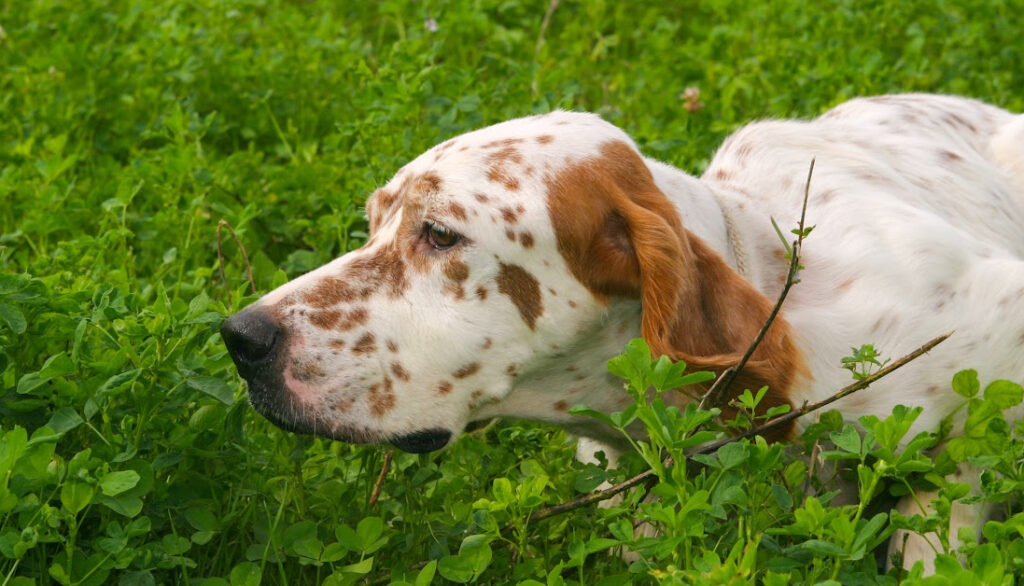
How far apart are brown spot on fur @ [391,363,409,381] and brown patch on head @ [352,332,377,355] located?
6 centimetres

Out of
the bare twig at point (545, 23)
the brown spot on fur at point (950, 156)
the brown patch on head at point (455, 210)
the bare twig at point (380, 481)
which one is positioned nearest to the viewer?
the brown patch on head at point (455, 210)

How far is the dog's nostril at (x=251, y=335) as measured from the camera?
3180 millimetres

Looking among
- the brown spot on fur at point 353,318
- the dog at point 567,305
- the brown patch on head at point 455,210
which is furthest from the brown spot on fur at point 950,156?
the brown spot on fur at point 353,318

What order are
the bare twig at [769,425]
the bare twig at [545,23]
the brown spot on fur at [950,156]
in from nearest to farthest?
the bare twig at [769,425] → the brown spot on fur at [950,156] → the bare twig at [545,23]

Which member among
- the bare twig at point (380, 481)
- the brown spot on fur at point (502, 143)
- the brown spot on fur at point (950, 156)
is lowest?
the bare twig at point (380, 481)

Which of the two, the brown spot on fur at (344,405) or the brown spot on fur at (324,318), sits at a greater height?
the brown spot on fur at (324,318)

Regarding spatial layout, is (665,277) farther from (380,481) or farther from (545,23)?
(545,23)

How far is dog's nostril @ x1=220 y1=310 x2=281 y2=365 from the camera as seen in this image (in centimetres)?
318

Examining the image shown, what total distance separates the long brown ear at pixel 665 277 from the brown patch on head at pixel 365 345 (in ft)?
1.54

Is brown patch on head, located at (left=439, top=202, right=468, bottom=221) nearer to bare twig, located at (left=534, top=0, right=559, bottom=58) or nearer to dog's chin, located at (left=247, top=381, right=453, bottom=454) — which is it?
dog's chin, located at (left=247, top=381, right=453, bottom=454)

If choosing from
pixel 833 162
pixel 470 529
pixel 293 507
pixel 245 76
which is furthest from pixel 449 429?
pixel 245 76

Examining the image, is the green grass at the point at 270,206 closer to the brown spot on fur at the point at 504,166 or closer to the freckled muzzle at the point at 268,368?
the freckled muzzle at the point at 268,368

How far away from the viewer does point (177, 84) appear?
603 centimetres

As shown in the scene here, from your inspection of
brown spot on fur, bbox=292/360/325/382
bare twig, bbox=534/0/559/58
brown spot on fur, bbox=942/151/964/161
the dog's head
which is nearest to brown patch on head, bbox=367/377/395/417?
the dog's head
